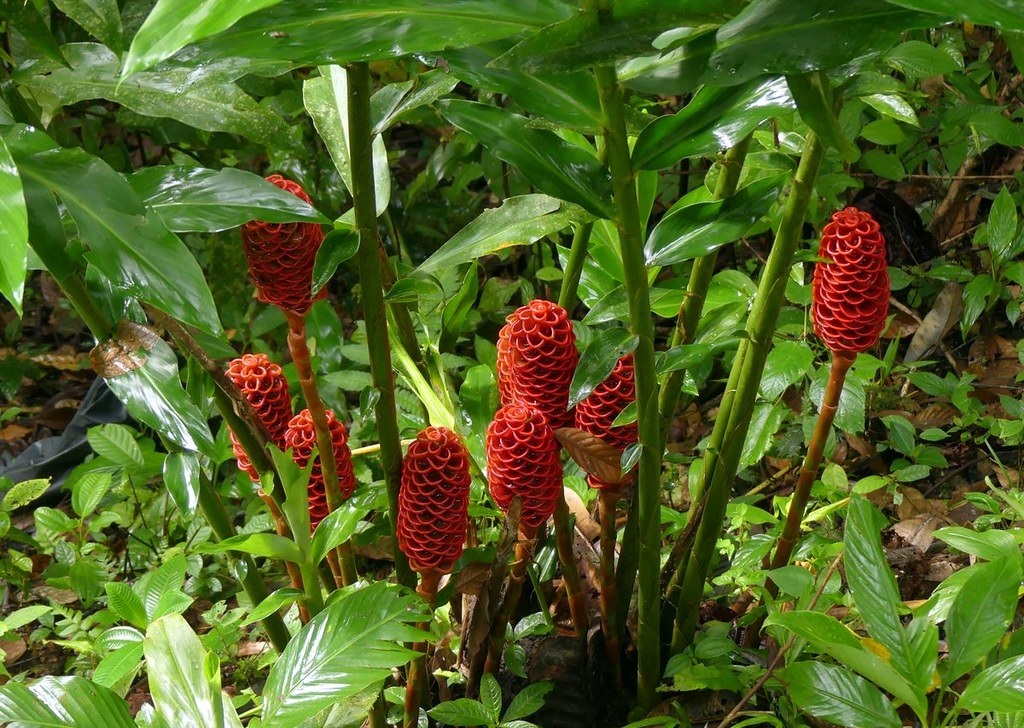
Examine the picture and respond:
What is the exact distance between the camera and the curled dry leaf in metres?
1.00

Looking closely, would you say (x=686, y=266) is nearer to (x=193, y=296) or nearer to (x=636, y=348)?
(x=636, y=348)

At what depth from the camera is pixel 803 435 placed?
1885mm

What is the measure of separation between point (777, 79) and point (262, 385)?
64cm

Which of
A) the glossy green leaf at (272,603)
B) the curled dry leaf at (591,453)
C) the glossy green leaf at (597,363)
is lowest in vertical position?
the glossy green leaf at (272,603)

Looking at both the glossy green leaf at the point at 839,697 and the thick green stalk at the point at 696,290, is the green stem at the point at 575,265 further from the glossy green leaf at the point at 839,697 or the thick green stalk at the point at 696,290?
the glossy green leaf at the point at 839,697

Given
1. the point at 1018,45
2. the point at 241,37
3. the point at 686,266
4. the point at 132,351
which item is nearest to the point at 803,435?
the point at 686,266

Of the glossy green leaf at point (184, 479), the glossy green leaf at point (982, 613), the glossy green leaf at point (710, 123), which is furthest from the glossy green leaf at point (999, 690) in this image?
the glossy green leaf at point (184, 479)

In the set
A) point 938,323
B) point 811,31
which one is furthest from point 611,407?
point 938,323

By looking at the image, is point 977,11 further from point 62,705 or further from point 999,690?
point 62,705

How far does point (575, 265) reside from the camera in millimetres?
1215

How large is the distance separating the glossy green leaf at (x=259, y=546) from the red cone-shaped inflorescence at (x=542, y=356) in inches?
11.6

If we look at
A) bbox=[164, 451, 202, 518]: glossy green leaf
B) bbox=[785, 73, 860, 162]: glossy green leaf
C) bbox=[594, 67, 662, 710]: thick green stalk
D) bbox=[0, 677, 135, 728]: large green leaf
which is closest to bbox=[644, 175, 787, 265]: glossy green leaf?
bbox=[594, 67, 662, 710]: thick green stalk

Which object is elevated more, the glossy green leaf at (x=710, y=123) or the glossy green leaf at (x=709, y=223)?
the glossy green leaf at (x=710, y=123)

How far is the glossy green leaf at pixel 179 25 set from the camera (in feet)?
1.61
